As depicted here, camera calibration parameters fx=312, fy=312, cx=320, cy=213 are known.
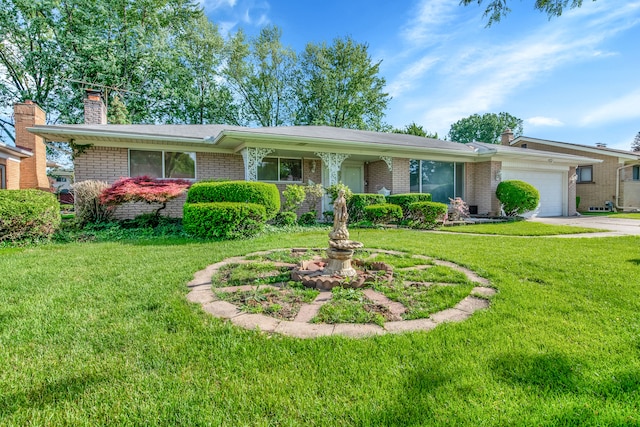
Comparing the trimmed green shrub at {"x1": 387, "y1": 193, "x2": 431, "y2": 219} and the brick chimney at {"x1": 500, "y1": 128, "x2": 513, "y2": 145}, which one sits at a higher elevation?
the brick chimney at {"x1": 500, "y1": 128, "x2": 513, "y2": 145}

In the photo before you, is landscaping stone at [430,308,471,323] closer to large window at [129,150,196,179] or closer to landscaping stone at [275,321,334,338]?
landscaping stone at [275,321,334,338]

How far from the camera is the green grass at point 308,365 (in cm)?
148

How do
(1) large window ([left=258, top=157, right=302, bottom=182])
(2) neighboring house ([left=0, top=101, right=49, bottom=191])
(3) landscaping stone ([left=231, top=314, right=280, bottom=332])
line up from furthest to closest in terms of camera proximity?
(2) neighboring house ([left=0, top=101, right=49, bottom=191]) < (1) large window ([left=258, top=157, right=302, bottom=182]) < (3) landscaping stone ([left=231, top=314, right=280, bottom=332])

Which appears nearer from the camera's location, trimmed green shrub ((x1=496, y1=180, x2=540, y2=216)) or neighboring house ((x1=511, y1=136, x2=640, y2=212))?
trimmed green shrub ((x1=496, y1=180, x2=540, y2=216))

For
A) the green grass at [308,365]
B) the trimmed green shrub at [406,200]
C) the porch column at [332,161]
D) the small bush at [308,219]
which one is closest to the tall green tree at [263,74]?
the porch column at [332,161]

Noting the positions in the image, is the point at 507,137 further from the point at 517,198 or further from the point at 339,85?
the point at 339,85

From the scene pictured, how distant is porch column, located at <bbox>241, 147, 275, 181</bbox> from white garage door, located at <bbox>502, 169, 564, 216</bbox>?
10576mm

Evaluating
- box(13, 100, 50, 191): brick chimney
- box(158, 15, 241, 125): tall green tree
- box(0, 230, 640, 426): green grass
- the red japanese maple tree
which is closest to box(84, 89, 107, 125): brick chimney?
the red japanese maple tree

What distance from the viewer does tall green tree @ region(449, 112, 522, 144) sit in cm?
4081

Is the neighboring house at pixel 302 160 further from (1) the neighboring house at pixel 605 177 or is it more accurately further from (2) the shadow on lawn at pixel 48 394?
(2) the shadow on lawn at pixel 48 394

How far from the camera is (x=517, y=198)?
1112cm

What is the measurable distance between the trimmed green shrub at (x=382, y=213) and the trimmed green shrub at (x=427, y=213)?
0.49 metres

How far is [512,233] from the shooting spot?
8070 millimetres

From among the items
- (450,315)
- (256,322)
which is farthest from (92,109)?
(450,315)
